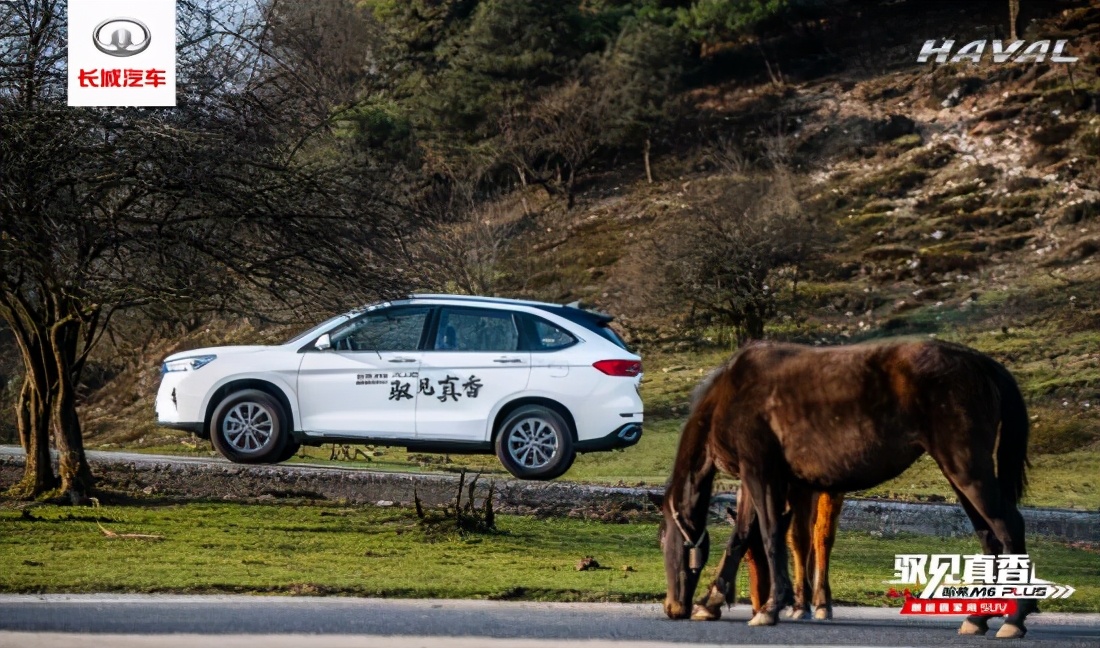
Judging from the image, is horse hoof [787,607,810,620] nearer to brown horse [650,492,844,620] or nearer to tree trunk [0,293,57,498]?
brown horse [650,492,844,620]

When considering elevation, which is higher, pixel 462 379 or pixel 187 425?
pixel 462 379

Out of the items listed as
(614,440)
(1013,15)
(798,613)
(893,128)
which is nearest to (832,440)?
(798,613)

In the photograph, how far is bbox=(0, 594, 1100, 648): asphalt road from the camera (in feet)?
28.2

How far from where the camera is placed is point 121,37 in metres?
12.4

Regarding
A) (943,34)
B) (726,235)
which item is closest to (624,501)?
(726,235)

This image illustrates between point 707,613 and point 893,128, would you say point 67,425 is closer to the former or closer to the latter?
point 707,613

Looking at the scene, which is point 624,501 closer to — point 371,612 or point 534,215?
point 371,612

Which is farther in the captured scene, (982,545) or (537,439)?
(537,439)

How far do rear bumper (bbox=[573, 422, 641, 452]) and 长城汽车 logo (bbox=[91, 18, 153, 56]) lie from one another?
5522mm

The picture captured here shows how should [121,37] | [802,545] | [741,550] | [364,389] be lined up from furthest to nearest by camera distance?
[121,37], [364,389], [802,545], [741,550]

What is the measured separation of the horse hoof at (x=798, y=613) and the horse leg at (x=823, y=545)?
7 centimetres

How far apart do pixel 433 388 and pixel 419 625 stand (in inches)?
98.6

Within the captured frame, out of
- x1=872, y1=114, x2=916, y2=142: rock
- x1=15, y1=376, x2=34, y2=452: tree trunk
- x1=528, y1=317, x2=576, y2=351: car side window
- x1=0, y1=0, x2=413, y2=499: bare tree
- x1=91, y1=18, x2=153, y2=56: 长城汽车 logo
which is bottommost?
x1=15, y1=376, x2=34, y2=452: tree trunk

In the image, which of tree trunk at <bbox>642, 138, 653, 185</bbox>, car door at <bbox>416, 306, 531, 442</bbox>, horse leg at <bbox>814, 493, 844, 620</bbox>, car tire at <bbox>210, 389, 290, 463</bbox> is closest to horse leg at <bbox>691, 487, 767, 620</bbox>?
horse leg at <bbox>814, 493, 844, 620</bbox>
